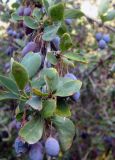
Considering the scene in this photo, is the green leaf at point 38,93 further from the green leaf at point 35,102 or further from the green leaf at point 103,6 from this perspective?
the green leaf at point 103,6

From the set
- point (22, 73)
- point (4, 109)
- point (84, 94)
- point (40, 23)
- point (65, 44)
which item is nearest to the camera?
point (22, 73)

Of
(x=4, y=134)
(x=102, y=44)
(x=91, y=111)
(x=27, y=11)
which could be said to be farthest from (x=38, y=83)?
A: (x=91, y=111)

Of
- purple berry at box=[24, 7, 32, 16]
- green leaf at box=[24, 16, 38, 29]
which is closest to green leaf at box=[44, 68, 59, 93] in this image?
green leaf at box=[24, 16, 38, 29]

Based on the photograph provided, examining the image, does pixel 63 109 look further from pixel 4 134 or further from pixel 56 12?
pixel 4 134

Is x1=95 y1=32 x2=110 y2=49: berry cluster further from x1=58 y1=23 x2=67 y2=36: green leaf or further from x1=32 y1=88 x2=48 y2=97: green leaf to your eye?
x1=32 y1=88 x2=48 y2=97: green leaf

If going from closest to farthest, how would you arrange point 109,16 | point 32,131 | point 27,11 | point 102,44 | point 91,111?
1. point 32,131
2. point 27,11
3. point 109,16
4. point 102,44
5. point 91,111

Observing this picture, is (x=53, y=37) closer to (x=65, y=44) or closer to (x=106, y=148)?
(x=65, y=44)

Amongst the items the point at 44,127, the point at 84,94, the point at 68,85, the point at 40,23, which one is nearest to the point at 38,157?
the point at 44,127
